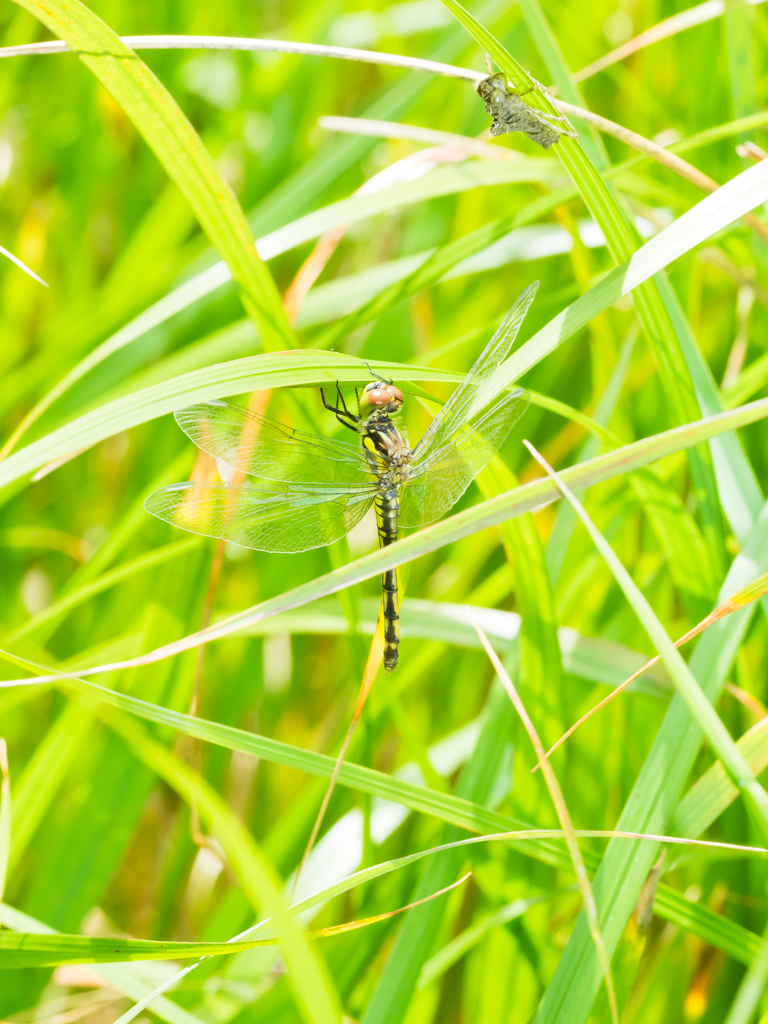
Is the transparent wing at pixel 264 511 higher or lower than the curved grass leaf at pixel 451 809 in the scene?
higher

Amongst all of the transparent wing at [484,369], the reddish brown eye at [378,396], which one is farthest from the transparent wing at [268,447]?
the transparent wing at [484,369]

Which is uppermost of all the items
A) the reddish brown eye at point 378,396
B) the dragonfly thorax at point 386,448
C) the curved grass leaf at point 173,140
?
the curved grass leaf at point 173,140

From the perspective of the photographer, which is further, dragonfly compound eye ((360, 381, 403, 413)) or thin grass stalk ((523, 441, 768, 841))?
dragonfly compound eye ((360, 381, 403, 413))

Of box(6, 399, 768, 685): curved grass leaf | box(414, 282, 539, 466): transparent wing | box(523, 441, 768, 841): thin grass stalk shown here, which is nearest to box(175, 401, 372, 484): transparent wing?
box(414, 282, 539, 466): transparent wing

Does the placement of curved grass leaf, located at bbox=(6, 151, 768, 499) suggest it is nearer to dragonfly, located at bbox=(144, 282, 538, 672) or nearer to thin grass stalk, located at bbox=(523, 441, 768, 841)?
dragonfly, located at bbox=(144, 282, 538, 672)

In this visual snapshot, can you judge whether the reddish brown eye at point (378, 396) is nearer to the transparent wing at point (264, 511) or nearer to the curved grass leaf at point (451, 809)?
the transparent wing at point (264, 511)

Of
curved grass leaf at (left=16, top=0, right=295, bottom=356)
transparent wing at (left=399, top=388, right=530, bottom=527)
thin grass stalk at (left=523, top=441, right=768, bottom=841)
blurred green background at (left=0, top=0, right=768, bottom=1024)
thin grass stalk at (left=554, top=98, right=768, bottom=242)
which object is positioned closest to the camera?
thin grass stalk at (left=523, top=441, right=768, bottom=841)

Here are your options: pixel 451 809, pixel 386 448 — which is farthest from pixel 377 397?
pixel 451 809
